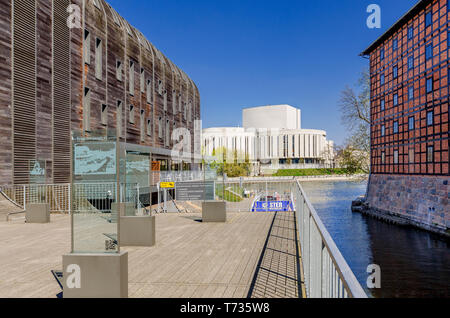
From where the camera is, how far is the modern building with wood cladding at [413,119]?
27.7 m

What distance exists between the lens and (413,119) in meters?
32.6

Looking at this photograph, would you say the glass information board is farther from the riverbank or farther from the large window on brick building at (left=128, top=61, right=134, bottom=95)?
the riverbank

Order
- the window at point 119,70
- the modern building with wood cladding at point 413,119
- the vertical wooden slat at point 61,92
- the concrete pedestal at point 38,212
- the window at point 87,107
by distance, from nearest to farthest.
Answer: the concrete pedestal at point 38,212 → the vertical wooden slat at point 61,92 → the window at point 87,107 → the modern building with wood cladding at point 413,119 → the window at point 119,70

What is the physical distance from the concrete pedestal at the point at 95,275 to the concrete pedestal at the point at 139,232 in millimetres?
4291

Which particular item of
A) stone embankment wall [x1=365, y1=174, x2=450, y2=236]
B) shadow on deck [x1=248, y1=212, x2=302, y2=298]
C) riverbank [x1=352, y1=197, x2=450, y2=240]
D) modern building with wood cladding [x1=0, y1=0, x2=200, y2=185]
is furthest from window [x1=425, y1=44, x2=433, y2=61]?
shadow on deck [x1=248, y1=212, x2=302, y2=298]

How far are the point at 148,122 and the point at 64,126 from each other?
46.2 ft

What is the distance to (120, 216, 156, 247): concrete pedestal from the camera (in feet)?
31.2

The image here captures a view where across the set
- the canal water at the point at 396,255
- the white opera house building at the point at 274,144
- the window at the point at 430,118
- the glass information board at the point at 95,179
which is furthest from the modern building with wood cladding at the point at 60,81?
the white opera house building at the point at 274,144

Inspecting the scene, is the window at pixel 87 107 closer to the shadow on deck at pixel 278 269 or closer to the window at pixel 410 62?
the shadow on deck at pixel 278 269

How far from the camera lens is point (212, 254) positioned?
338 inches

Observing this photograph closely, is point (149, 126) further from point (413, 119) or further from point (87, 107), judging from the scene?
point (413, 119)

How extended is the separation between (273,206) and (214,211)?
4640mm
